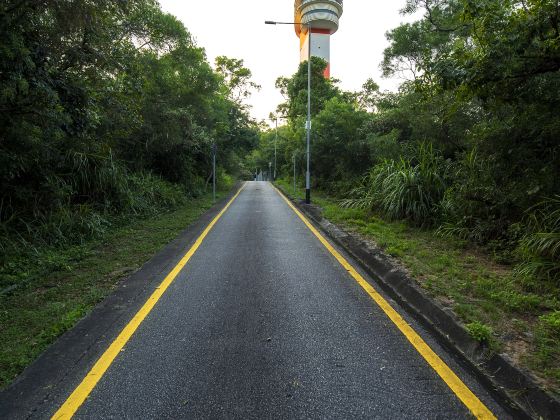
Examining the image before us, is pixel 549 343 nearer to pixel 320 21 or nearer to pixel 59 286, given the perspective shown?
pixel 59 286

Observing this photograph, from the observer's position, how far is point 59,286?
6.08 meters

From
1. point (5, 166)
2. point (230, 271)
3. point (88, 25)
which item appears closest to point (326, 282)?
point (230, 271)

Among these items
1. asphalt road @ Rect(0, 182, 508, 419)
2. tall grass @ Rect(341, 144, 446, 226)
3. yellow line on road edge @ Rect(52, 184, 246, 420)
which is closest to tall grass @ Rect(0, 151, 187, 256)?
yellow line on road edge @ Rect(52, 184, 246, 420)

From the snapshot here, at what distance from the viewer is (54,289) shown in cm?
590

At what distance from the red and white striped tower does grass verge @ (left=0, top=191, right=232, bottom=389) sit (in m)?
42.3

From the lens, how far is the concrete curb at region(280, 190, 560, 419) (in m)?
2.90

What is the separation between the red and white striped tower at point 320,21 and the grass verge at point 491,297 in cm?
4296

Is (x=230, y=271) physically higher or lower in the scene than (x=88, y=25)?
lower

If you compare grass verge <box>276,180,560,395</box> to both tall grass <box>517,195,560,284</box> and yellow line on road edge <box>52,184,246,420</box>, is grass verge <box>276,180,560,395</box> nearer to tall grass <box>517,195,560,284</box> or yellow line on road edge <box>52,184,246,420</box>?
tall grass <box>517,195,560,284</box>

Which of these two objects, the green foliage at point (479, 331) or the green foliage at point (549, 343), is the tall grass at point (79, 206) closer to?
the green foliage at point (479, 331)

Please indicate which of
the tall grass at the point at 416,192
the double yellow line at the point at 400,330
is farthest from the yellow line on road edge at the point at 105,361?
the tall grass at the point at 416,192

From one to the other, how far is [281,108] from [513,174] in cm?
4487

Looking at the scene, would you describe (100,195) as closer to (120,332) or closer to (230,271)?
(230,271)

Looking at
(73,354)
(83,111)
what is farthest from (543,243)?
(83,111)
